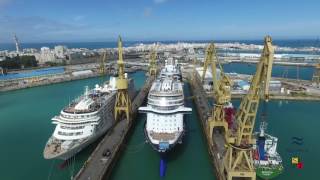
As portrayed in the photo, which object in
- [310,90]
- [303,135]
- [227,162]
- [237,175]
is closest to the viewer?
[237,175]

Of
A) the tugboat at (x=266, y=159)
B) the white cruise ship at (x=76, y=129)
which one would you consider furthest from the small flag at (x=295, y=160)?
the white cruise ship at (x=76, y=129)

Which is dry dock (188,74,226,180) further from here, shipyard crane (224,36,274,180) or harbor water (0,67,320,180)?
shipyard crane (224,36,274,180)

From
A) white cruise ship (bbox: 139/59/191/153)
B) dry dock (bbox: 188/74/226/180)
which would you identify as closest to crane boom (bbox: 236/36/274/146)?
dry dock (bbox: 188/74/226/180)

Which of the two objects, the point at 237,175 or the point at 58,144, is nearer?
the point at 237,175

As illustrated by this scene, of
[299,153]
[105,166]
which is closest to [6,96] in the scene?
[105,166]

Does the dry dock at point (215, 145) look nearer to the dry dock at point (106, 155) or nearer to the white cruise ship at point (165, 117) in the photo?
the white cruise ship at point (165, 117)

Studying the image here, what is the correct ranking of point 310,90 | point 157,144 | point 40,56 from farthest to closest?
point 40,56 < point 310,90 < point 157,144

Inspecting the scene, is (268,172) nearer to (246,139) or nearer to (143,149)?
(246,139)

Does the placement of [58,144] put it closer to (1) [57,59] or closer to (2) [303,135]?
(2) [303,135]
